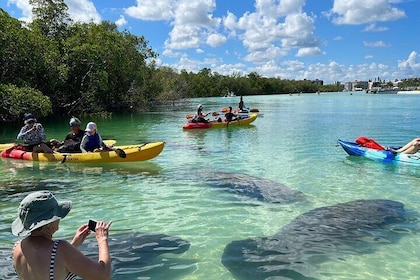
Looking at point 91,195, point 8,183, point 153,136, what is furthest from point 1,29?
point 91,195

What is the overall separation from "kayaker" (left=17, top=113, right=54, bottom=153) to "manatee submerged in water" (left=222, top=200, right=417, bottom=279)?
8.08 meters

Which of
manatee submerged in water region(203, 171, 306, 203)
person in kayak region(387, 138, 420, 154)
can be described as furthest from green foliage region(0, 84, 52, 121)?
person in kayak region(387, 138, 420, 154)

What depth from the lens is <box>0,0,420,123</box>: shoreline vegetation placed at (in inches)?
827

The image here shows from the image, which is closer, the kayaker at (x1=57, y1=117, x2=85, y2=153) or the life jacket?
the kayaker at (x1=57, y1=117, x2=85, y2=153)

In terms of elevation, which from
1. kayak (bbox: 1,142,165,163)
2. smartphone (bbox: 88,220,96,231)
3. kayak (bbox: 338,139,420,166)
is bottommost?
kayak (bbox: 338,139,420,166)

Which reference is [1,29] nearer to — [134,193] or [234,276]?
[134,193]

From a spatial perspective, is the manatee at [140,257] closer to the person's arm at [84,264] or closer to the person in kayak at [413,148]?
the person's arm at [84,264]

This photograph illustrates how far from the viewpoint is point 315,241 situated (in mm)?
5605

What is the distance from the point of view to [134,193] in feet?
27.6

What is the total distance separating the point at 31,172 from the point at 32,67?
1538 cm

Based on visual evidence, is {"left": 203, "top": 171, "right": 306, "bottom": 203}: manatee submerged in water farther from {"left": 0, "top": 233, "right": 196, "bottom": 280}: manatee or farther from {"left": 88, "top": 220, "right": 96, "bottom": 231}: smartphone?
{"left": 88, "top": 220, "right": 96, "bottom": 231}: smartphone

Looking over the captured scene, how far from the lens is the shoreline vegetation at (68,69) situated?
2102 cm

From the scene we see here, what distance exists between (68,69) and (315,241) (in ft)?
83.7

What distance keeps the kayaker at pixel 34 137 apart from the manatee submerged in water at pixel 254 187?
522 cm
